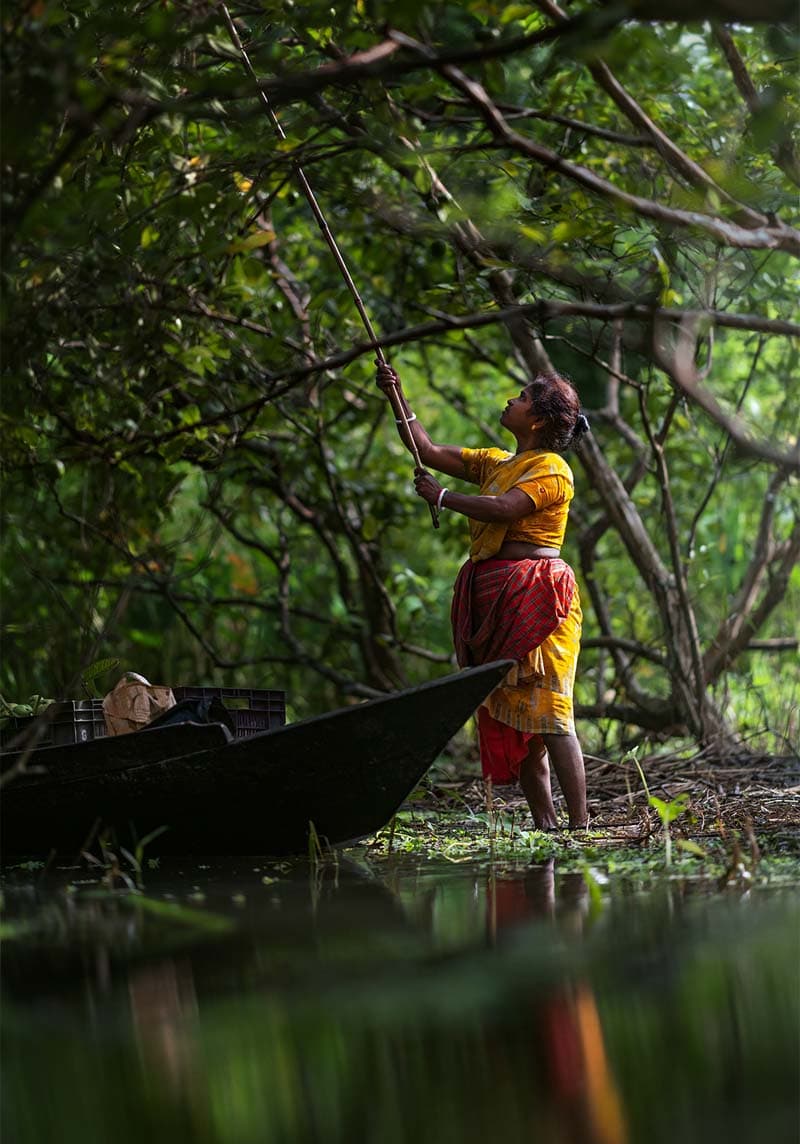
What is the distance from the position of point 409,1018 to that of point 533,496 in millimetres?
2742

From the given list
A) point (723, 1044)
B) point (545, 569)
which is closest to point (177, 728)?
point (545, 569)

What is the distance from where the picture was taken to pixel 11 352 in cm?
492

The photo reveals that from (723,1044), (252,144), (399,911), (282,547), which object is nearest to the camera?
(723,1044)

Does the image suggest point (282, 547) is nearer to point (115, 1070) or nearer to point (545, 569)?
point (545, 569)

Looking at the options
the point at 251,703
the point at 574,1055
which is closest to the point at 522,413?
the point at 251,703

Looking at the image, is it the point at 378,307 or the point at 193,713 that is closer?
the point at 193,713

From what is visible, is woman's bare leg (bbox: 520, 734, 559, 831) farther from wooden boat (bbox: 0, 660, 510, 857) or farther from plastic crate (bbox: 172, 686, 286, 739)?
plastic crate (bbox: 172, 686, 286, 739)

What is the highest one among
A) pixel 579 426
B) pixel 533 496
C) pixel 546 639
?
pixel 579 426

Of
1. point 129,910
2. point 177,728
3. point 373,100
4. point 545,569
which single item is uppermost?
point 373,100

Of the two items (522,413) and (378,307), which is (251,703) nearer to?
(522,413)

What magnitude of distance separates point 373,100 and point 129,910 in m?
2.58

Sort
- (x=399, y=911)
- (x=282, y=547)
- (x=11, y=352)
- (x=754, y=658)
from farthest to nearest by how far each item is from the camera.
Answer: (x=754, y=658) < (x=282, y=547) < (x=11, y=352) < (x=399, y=911)

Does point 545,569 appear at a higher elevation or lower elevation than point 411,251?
lower

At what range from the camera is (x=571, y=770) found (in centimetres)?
496
